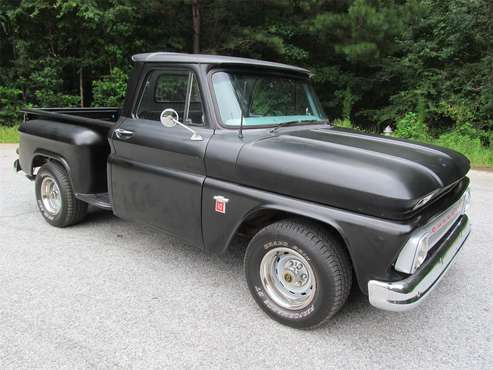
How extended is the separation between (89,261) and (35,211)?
1.88 m

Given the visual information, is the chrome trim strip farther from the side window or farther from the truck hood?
the side window

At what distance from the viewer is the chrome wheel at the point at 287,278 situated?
9.67ft

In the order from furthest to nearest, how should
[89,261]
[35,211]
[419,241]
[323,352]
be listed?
1. [35,211]
2. [89,261]
3. [323,352]
4. [419,241]

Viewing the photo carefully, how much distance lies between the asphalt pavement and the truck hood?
38.1 inches

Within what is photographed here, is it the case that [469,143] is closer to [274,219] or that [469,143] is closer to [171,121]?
[274,219]

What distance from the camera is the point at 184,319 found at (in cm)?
306

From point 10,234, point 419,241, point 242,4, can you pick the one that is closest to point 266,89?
point 419,241

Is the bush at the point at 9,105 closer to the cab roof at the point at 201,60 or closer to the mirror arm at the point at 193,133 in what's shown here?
the cab roof at the point at 201,60

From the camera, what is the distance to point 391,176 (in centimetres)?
256

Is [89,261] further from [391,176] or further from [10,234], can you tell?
[391,176]

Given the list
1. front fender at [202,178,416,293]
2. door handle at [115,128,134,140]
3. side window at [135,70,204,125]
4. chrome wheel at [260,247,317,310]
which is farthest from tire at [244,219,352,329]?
door handle at [115,128,134,140]

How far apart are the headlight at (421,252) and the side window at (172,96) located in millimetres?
1853

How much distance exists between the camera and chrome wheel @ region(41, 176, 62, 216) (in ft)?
15.9

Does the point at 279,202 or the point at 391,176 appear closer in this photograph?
the point at 391,176
